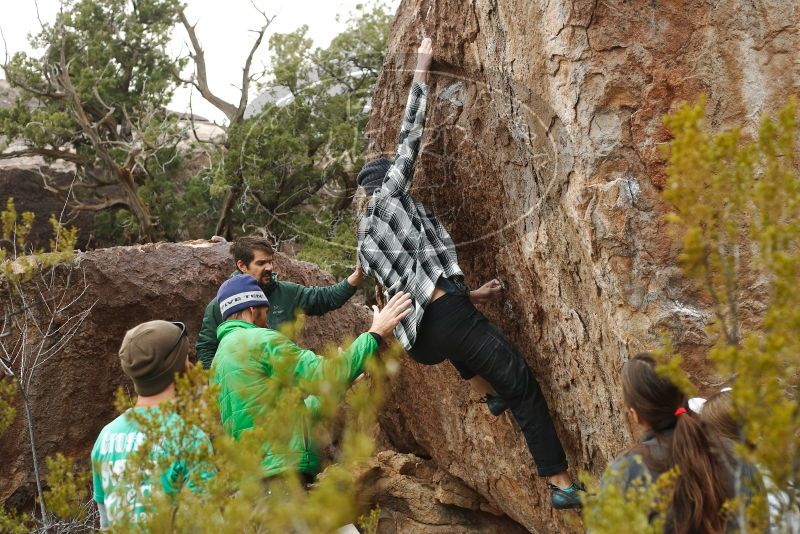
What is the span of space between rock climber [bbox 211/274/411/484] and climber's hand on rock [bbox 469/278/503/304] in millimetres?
764

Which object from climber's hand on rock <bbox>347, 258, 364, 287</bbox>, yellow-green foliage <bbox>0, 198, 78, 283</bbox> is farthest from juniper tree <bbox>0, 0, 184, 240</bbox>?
climber's hand on rock <bbox>347, 258, 364, 287</bbox>

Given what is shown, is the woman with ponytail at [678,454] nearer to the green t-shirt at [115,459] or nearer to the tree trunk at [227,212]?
the green t-shirt at [115,459]

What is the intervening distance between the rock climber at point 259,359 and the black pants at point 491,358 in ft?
0.84

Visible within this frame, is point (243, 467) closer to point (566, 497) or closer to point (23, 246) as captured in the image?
point (566, 497)

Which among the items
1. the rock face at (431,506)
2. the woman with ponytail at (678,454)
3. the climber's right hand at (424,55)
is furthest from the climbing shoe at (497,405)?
the climber's right hand at (424,55)

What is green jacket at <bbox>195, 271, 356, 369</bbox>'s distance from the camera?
194 inches

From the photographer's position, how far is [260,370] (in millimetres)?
3316

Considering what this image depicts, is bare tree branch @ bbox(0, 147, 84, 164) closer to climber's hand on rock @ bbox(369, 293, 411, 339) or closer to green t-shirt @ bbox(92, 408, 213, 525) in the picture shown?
climber's hand on rock @ bbox(369, 293, 411, 339)

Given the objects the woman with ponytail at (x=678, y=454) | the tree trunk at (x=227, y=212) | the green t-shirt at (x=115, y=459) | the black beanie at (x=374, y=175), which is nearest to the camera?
the woman with ponytail at (x=678, y=454)

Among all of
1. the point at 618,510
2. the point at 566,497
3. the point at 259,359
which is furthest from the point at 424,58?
the point at 618,510

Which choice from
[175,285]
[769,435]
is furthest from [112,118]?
[769,435]

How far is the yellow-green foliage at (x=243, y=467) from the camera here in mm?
2117

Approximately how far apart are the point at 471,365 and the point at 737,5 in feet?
6.87

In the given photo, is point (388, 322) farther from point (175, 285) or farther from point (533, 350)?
point (175, 285)
